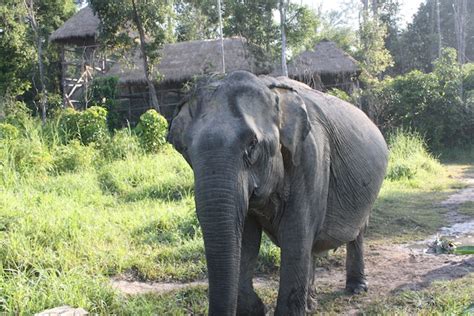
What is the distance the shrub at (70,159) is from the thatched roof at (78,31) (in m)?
12.5

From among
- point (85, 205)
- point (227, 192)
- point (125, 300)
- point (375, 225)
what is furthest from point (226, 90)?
point (85, 205)

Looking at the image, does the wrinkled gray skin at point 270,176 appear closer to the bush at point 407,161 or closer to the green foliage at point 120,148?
the bush at point 407,161

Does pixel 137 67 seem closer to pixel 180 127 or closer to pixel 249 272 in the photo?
pixel 249 272

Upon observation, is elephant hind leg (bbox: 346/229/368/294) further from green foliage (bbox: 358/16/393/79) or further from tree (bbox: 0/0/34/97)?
tree (bbox: 0/0/34/97)

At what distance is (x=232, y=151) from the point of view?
8.11 ft

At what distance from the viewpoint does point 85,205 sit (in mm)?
7770

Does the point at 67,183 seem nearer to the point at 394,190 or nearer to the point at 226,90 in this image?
the point at 394,190

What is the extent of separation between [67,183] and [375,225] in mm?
Result: 5112

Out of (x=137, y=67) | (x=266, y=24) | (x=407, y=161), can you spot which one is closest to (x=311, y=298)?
(x=407, y=161)

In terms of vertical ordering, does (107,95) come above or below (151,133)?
above

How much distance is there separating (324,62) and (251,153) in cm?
2085

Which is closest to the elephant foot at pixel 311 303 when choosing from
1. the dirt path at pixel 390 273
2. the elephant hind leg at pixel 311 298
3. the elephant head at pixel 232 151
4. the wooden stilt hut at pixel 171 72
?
the elephant hind leg at pixel 311 298

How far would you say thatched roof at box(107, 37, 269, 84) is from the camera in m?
21.5

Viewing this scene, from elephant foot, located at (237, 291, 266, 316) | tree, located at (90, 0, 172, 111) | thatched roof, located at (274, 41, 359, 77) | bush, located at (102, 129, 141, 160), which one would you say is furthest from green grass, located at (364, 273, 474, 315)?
thatched roof, located at (274, 41, 359, 77)
